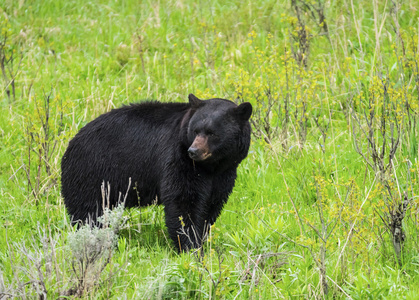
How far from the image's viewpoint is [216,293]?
3.35m

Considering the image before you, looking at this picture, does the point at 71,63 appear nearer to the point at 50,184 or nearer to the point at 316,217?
the point at 50,184

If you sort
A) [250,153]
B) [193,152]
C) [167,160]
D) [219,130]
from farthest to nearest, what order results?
1. [250,153]
2. [167,160]
3. [219,130]
4. [193,152]

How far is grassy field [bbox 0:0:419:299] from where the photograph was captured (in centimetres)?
344

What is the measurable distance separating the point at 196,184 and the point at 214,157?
9.7 inches

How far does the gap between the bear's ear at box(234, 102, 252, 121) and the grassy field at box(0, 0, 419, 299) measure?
554 mm

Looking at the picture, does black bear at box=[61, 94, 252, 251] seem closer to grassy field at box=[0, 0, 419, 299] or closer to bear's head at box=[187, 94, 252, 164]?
bear's head at box=[187, 94, 252, 164]

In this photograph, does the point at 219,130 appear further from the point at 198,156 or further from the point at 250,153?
the point at 250,153

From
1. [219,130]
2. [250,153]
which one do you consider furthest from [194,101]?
[250,153]

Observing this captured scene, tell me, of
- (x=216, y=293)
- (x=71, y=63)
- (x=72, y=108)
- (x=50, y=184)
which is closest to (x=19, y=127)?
(x=72, y=108)

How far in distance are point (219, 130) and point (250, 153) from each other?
1495mm

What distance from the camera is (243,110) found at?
4.38 m

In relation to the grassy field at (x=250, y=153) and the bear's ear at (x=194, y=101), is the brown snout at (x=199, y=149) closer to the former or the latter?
the bear's ear at (x=194, y=101)

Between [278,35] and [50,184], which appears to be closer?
[50,184]

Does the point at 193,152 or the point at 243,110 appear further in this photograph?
the point at 243,110
